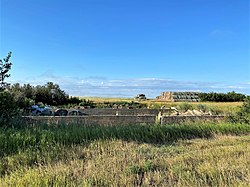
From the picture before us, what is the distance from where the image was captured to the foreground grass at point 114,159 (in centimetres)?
437

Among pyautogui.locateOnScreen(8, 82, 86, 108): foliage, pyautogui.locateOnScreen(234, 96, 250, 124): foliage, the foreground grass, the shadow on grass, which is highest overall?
pyautogui.locateOnScreen(8, 82, 86, 108): foliage

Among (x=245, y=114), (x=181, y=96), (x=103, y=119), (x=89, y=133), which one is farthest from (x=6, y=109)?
(x=181, y=96)

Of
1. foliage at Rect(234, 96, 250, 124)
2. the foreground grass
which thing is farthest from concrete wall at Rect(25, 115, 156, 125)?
foliage at Rect(234, 96, 250, 124)

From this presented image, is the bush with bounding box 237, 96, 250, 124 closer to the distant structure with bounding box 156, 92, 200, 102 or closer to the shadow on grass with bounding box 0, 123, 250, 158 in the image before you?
the shadow on grass with bounding box 0, 123, 250, 158

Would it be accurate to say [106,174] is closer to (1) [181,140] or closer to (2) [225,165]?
(2) [225,165]

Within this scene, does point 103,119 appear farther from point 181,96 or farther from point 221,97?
point 221,97

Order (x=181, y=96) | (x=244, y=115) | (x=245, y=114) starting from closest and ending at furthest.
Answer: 1. (x=245, y=114)
2. (x=244, y=115)
3. (x=181, y=96)

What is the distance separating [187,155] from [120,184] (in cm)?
235

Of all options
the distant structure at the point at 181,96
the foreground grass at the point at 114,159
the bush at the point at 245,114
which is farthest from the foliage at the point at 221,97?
the foreground grass at the point at 114,159

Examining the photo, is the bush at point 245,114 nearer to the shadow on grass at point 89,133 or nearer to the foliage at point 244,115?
the foliage at point 244,115

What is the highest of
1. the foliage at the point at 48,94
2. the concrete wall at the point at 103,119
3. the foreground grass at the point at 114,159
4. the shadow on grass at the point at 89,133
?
the foliage at the point at 48,94

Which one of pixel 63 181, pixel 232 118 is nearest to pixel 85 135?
pixel 63 181

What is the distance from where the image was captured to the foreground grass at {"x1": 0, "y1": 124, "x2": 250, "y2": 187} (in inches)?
172

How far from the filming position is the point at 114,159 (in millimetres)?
5531
